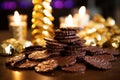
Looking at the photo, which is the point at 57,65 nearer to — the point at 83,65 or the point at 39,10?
the point at 83,65

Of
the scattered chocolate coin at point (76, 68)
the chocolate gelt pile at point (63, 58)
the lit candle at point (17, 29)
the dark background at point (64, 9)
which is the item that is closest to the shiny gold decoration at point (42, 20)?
the lit candle at point (17, 29)

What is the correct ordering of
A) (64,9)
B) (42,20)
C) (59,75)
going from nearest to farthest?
(59,75) → (42,20) → (64,9)

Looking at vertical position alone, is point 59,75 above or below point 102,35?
below

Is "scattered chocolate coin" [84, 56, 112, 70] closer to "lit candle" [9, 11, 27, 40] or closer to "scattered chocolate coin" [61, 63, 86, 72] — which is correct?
"scattered chocolate coin" [61, 63, 86, 72]

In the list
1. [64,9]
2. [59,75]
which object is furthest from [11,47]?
[64,9]

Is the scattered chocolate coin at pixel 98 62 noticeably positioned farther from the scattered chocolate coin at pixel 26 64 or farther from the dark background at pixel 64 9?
the dark background at pixel 64 9

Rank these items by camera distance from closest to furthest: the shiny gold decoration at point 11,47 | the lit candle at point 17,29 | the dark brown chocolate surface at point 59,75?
the dark brown chocolate surface at point 59,75 < the shiny gold decoration at point 11,47 < the lit candle at point 17,29

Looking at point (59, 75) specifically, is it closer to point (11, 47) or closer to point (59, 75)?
point (59, 75)

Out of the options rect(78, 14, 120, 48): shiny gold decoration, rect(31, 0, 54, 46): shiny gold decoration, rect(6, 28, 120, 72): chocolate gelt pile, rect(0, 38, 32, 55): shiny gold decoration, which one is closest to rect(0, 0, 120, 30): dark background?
rect(78, 14, 120, 48): shiny gold decoration
